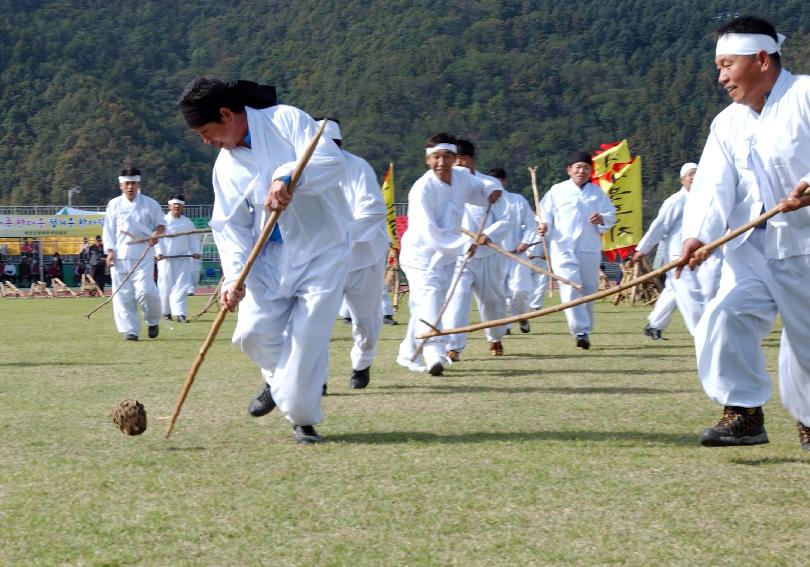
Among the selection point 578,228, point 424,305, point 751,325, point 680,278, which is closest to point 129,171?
point 578,228

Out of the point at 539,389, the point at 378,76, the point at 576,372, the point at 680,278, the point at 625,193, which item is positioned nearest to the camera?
the point at 539,389

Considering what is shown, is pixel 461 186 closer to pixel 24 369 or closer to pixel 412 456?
pixel 24 369

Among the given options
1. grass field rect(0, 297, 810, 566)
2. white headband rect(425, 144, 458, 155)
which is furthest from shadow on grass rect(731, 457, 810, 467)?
white headband rect(425, 144, 458, 155)

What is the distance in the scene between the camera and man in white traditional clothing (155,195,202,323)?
19.4 meters

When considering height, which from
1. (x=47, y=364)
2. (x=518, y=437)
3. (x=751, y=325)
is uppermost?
(x=751, y=325)

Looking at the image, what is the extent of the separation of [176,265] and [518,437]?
48.1 feet

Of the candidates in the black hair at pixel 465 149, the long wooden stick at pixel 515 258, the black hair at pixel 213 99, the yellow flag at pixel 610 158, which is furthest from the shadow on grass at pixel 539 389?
the yellow flag at pixel 610 158

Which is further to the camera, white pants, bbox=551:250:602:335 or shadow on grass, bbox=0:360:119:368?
white pants, bbox=551:250:602:335

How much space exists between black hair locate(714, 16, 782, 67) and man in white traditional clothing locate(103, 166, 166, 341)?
1014 centimetres

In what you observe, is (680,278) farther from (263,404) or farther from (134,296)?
(134,296)

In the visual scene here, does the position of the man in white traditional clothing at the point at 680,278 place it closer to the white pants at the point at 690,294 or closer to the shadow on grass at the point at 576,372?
the white pants at the point at 690,294

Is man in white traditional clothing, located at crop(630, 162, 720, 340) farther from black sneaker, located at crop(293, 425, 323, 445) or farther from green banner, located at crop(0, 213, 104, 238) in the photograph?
green banner, located at crop(0, 213, 104, 238)

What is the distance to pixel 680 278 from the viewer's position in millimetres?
11953

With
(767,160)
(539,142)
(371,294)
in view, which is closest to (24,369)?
(371,294)
